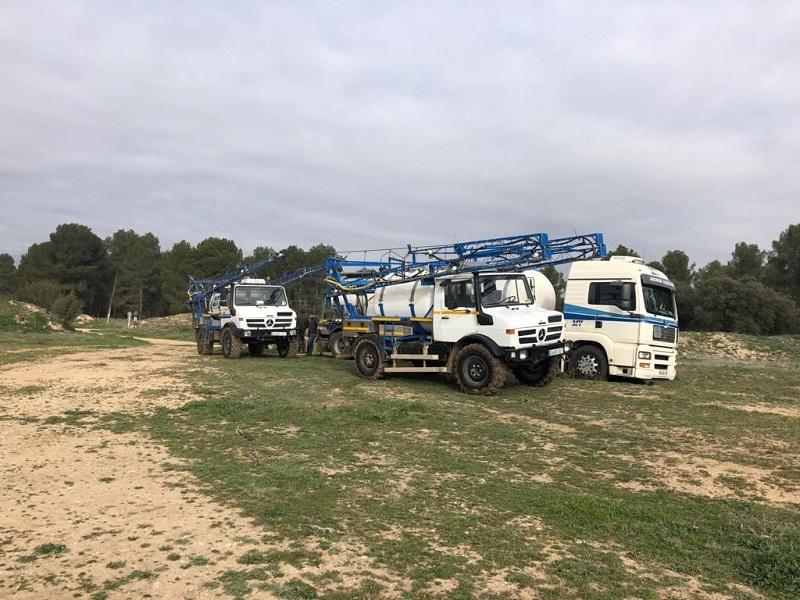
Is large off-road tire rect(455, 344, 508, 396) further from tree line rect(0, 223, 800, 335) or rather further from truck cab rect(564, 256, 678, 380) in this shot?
tree line rect(0, 223, 800, 335)

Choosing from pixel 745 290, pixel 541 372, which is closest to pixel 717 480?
pixel 541 372

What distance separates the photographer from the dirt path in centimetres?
381

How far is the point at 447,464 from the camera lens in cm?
666

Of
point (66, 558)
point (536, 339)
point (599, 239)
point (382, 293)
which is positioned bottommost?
point (66, 558)

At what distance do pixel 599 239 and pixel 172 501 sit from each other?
11482 millimetres

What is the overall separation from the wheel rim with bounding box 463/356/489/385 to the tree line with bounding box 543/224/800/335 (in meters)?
37.0

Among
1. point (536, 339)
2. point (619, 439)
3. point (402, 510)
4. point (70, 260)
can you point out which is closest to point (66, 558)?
point (402, 510)

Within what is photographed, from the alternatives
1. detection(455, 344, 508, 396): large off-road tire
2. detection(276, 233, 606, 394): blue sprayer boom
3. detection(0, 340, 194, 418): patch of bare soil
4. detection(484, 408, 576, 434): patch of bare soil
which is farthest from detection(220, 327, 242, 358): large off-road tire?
detection(484, 408, 576, 434): patch of bare soil

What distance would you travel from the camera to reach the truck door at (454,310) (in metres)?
12.5

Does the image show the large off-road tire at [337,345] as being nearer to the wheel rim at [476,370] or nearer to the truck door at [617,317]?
the wheel rim at [476,370]

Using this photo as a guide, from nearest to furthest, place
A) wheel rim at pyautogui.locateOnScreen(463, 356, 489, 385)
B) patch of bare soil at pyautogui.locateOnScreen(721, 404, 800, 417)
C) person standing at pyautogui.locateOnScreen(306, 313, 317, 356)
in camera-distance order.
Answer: patch of bare soil at pyautogui.locateOnScreen(721, 404, 800, 417), wheel rim at pyautogui.locateOnScreen(463, 356, 489, 385), person standing at pyautogui.locateOnScreen(306, 313, 317, 356)

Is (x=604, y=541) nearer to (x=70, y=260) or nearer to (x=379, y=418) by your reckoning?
(x=379, y=418)

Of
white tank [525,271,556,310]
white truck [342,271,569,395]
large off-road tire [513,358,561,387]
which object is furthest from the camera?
white tank [525,271,556,310]

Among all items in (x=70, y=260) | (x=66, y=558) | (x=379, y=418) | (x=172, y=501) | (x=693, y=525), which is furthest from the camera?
(x=70, y=260)
